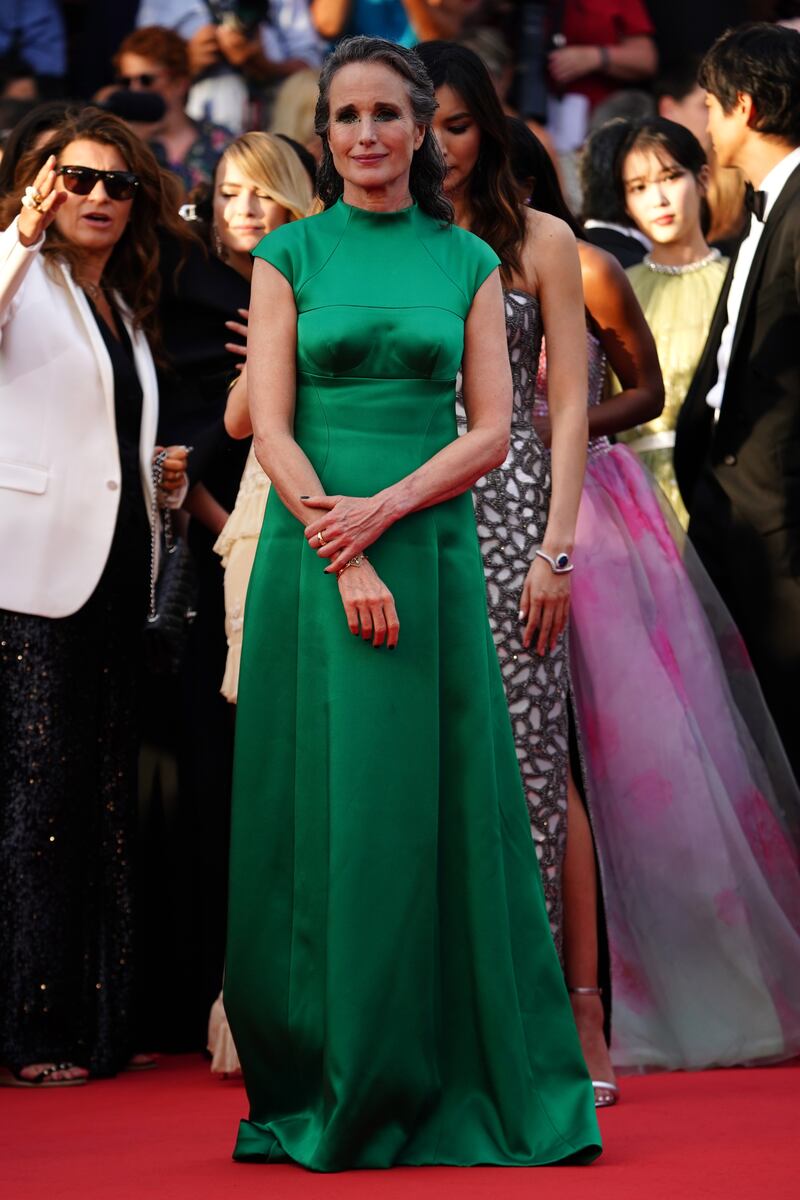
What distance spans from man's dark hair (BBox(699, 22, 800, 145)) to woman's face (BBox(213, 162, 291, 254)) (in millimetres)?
1232

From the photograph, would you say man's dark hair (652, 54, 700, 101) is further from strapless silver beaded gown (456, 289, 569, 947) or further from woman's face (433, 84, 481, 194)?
strapless silver beaded gown (456, 289, 569, 947)

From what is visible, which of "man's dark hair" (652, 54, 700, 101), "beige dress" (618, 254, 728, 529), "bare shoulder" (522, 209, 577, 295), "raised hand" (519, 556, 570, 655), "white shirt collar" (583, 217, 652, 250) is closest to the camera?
"raised hand" (519, 556, 570, 655)

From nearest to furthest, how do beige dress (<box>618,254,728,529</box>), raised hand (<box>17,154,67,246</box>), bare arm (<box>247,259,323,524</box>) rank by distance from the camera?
bare arm (<box>247,259,323,524</box>) → raised hand (<box>17,154,67,246</box>) → beige dress (<box>618,254,728,529</box>)

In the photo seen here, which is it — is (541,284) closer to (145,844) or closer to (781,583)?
(781,583)

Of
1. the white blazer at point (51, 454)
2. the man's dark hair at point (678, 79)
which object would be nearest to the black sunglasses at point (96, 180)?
the white blazer at point (51, 454)

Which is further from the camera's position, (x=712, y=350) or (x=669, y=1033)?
(x=712, y=350)

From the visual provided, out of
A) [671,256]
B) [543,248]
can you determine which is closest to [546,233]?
[543,248]

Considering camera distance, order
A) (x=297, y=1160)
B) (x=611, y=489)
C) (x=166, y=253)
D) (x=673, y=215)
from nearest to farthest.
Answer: (x=297, y=1160)
(x=611, y=489)
(x=166, y=253)
(x=673, y=215)

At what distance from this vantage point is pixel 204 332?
17.0 feet

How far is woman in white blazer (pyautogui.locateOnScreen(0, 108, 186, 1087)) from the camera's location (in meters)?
4.50

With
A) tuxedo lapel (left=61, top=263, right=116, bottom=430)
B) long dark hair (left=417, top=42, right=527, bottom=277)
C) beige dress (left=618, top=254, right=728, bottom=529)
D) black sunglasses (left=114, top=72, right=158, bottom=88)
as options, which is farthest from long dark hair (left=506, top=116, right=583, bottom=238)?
black sunglasses (left=114, top=72, right=158, bottom=88)

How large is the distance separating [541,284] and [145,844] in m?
1.96

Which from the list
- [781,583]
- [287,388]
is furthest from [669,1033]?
[287,388]

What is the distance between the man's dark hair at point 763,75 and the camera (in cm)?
512
